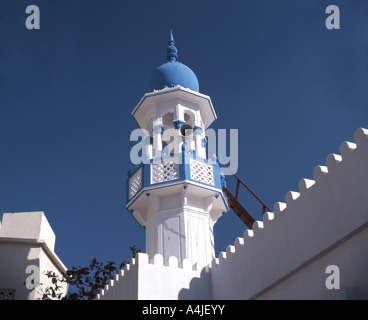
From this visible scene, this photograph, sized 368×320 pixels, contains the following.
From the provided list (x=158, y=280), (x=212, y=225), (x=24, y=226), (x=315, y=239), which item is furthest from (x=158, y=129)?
(x=315, y=239)

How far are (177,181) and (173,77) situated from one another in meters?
3.53

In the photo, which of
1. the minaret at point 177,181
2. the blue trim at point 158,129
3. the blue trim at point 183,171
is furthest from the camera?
the blue trim at point 158,129

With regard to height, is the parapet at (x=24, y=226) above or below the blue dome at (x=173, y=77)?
below

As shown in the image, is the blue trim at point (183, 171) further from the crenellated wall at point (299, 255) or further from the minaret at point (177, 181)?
the crenellated wall at point (299, 255)

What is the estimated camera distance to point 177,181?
1225 centimetres

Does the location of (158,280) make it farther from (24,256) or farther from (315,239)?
(24,256)

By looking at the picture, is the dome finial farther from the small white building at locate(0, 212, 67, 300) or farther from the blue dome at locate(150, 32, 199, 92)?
the small white building at locate(0, 212, 67, 300)

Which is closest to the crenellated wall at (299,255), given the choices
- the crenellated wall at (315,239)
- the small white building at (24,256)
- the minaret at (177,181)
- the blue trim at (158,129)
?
the crenellated wall at (315,239)

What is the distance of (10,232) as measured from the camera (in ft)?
45.0

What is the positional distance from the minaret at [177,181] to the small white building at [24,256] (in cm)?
272

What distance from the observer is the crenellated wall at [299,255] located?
6.34 metres

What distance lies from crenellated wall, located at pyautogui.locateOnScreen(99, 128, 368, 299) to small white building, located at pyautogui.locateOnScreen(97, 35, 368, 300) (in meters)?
0.01
